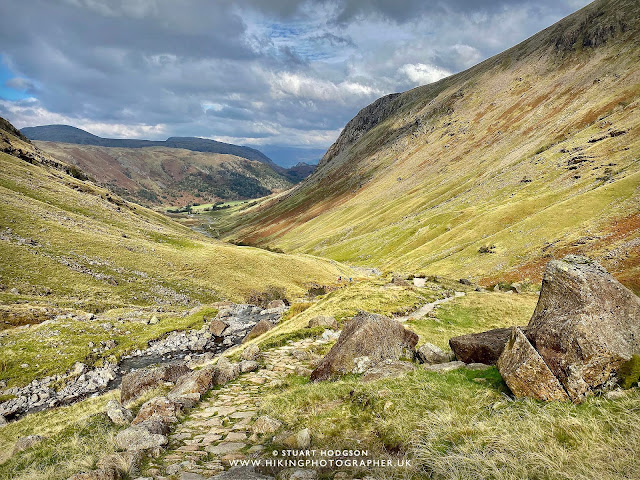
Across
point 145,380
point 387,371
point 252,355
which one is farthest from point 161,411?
point 387,371

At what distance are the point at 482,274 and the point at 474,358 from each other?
62.0 metres

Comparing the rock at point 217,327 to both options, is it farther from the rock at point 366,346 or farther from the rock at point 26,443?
the rock at point 366,346

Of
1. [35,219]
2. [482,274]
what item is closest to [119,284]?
[35,219]

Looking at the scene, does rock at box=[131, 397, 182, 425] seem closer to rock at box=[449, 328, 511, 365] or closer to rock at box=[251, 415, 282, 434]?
rock at box=[251, 415, 282, 434]

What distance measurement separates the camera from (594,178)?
279ft

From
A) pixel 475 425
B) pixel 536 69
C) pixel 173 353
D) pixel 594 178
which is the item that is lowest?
pixel 173 353

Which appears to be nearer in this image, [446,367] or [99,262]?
[446,367]

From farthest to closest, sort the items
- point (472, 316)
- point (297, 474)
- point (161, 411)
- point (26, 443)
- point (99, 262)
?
point (99, 262), point (472, 316), point (26, 443), point (161, 411), point (297, 474)

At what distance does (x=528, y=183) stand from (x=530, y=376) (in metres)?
115

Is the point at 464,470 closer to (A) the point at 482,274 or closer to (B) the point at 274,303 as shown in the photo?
(B) the point at 274,303

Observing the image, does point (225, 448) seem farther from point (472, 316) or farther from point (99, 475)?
point (472, 316)

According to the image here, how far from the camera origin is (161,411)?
11938 mm

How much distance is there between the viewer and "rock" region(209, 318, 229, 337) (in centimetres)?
4072

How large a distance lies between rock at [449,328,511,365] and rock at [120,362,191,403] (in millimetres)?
14586
